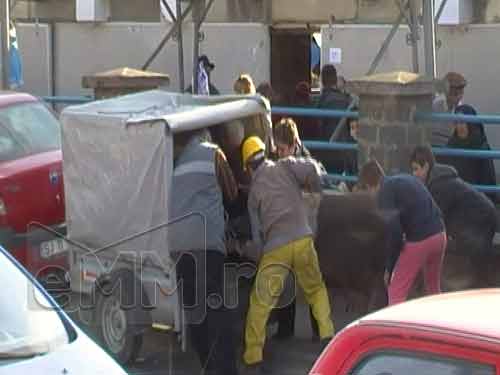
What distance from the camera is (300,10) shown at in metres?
16.7

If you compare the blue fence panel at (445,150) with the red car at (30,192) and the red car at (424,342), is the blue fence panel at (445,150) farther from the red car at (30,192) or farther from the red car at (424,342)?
the red car at (424,342)

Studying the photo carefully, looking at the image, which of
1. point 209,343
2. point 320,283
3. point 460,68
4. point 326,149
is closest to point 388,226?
point 320,283

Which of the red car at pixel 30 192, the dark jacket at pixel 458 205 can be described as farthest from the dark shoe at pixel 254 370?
the dark jacket at pixel 458 205

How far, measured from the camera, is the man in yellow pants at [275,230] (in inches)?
333

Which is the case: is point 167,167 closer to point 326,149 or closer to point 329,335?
point 329,335

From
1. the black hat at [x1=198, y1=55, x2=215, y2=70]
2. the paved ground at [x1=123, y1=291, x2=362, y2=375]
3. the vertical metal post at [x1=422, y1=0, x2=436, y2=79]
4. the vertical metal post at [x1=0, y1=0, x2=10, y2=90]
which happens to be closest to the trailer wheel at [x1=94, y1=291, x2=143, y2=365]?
the paved ground at [x1=123, y1=291, x2=362, y2=375]

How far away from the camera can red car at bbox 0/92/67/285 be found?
9.76m

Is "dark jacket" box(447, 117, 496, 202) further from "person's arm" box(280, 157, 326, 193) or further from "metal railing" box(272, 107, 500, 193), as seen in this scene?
"person's arm" box(280, 157, 326, 193)

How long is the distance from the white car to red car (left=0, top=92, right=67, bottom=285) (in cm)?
386

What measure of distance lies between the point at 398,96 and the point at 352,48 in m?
4.63

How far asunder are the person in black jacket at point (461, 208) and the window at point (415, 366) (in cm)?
546

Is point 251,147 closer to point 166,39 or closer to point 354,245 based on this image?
point 354,245

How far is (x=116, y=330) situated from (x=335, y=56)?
7.84 metres

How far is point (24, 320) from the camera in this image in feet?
18.3
